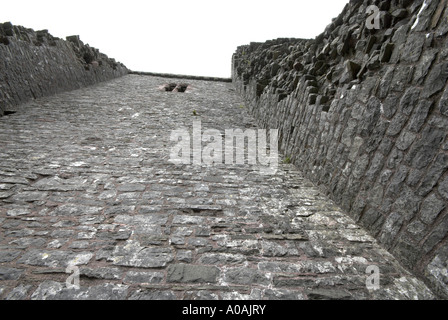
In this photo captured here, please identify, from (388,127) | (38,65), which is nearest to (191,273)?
(388,127)

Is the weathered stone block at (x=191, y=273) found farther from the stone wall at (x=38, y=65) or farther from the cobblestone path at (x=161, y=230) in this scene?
the stone wall at (x=38, y=65)

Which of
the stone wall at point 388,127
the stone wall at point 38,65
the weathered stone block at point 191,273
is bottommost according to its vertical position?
the weathered stone block at point 191,273

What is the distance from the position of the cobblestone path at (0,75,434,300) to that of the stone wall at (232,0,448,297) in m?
0.29

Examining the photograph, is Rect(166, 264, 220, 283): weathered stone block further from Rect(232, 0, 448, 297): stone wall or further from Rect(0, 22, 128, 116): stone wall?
Rect(0, 22, 128, 116): stone wall

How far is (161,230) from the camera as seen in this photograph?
3.05 meters

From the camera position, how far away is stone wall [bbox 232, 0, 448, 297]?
235 centimetres

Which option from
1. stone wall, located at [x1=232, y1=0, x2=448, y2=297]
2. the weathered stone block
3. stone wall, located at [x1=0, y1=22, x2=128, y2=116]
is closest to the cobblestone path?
the weathered stone block

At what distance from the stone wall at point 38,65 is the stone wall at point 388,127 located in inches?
281

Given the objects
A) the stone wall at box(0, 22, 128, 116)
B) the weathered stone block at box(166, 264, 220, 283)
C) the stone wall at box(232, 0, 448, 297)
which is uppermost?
the stone wall at box(0, 22, 128, 116)

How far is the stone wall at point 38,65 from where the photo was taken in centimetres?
638

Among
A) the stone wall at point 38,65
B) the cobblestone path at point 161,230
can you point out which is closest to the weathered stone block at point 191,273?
the cobblestone path at point 161,230

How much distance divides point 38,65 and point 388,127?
29.9 ft

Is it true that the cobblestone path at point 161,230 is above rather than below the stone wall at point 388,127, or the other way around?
below

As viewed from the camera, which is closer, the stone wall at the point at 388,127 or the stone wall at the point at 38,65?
the stone wall at the point at 388,127
